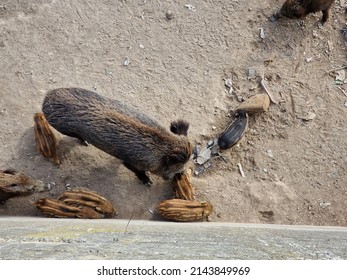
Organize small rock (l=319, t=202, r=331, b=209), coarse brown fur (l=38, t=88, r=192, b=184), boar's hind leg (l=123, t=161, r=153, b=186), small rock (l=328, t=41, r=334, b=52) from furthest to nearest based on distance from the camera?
small rock (l=328, t=41, r=334, b=52) < small rock (l=319, t=202, r=331, b=209) < boar's hind leg (l=123, t=161, r=153, b=186) < coarse brown fur (l=38, t=88, r=192, b=184)

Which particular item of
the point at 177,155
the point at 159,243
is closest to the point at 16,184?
the point at 177,155

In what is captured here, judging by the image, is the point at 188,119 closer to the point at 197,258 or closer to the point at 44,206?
the point at 44,206

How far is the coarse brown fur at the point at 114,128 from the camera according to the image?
529 cm

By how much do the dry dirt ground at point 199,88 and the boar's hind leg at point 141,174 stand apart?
105mm

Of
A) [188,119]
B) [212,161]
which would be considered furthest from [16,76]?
[212,161]

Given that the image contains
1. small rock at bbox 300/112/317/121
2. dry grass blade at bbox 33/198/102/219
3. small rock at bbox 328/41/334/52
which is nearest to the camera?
dry grass blade at bbox 33/198/102/219

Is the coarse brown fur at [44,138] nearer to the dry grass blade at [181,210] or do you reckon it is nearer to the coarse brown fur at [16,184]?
A: the coarse brown fur at [16,184]

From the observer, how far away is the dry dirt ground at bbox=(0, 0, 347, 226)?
6.16 m

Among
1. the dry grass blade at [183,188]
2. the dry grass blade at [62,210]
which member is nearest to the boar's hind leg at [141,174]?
the dry grass blade at [183,188]

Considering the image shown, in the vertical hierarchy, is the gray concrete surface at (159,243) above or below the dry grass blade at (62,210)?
above

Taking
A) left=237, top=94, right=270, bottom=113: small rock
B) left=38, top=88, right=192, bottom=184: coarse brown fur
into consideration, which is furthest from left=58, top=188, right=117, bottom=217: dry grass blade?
left=237, top=94, right=270, bottom=113: small rock

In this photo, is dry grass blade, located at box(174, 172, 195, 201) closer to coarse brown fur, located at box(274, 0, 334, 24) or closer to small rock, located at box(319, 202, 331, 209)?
Answer: small rock, located at box(319, 202, 331, 209)

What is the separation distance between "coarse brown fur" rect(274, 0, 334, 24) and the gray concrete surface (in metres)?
3.28

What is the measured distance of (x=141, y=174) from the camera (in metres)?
6.01
